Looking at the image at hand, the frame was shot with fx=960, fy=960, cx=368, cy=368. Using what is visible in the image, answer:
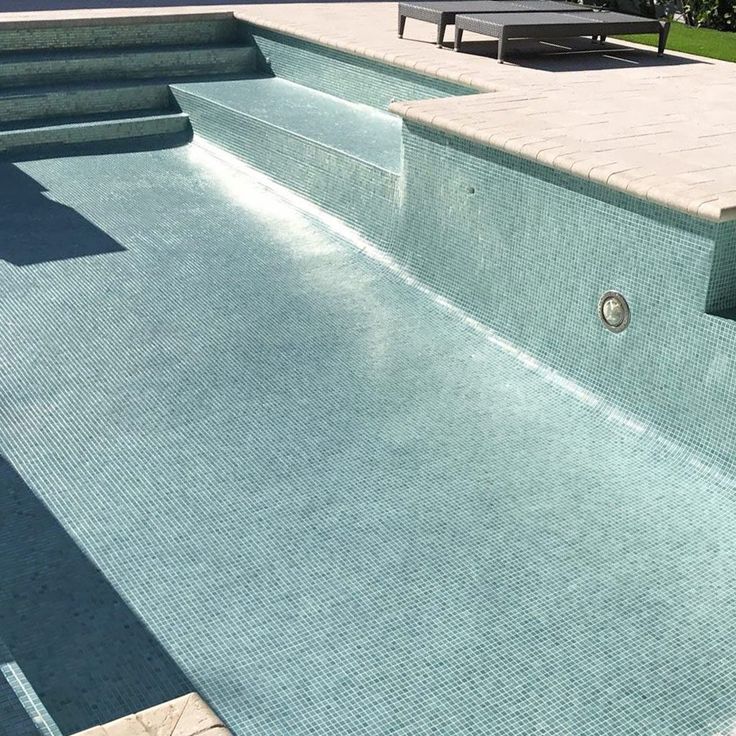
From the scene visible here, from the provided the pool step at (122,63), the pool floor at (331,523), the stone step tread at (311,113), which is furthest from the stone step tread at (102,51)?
the pool floor at (331,523)

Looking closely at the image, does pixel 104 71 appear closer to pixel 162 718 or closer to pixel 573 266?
pixel 573 266

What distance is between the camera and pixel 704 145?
15.4 ft

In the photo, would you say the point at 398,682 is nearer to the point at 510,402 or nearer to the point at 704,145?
the point at 510,402

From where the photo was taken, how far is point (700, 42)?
870 cm

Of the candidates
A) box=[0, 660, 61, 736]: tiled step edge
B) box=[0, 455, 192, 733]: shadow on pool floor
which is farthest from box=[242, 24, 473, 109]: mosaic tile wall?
box=[0, 660, 61, 736]: tiled step edge

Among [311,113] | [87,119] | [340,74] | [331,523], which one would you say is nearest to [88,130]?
[87,119]

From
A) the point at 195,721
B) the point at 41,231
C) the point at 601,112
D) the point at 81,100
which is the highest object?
the point at 601,112

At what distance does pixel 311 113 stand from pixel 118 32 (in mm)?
2419

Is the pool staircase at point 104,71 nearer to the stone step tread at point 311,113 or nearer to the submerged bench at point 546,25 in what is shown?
the stone step tread at point 311,113

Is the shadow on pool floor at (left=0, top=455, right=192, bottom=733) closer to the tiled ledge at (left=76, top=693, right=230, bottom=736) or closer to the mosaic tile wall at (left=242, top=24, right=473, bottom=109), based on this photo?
the tiled ledge at (left=76, top=693, right=230, bottom=736)

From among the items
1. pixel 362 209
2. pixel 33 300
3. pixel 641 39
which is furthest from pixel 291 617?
pixel 641 39

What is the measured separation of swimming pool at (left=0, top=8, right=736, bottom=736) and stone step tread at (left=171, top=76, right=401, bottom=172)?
0.11 m

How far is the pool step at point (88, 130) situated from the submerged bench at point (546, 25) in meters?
2.50

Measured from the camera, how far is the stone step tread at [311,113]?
6.44 meters
